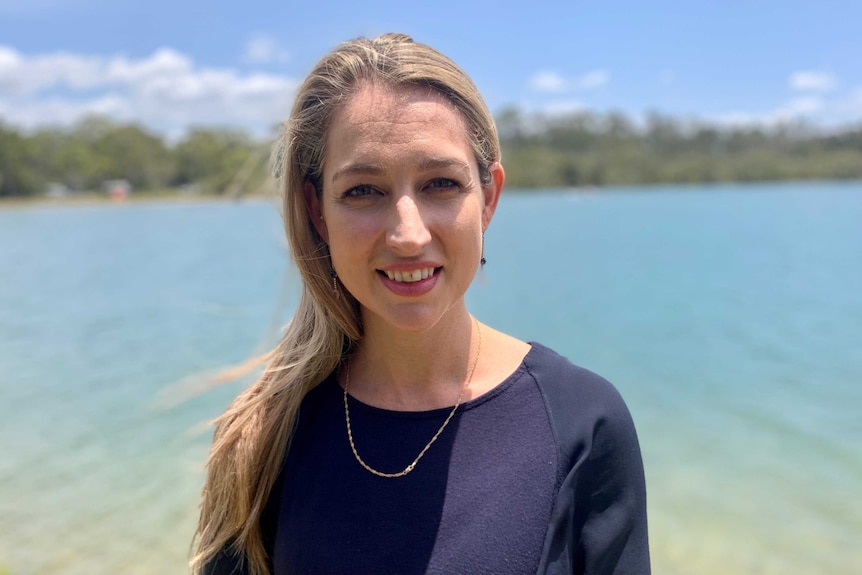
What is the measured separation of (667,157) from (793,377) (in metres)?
110

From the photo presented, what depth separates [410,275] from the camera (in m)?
1.60

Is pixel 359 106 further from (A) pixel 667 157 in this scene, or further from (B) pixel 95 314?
(A) pixel 667 157

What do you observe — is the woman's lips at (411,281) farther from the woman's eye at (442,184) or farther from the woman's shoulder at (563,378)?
the woman's shoulder at (563,378)

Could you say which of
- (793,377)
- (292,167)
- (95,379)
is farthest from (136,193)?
(292,167)

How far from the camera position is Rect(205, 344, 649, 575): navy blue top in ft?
5.00

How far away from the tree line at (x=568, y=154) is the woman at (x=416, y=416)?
3158 inches

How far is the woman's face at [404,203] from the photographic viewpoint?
157 centimetres

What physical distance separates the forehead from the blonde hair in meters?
0.03

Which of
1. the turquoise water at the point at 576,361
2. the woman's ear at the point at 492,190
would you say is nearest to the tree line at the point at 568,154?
the turquoise water at the point at 576,361

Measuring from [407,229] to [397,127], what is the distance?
238 mm

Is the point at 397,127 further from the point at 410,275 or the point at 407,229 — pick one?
the point at 410,275

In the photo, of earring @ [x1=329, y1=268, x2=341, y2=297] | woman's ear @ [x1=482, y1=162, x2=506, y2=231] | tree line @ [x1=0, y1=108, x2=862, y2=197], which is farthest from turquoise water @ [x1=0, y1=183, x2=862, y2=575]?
tree line @ [x1=0, y1=108, x2=862, y2=197]

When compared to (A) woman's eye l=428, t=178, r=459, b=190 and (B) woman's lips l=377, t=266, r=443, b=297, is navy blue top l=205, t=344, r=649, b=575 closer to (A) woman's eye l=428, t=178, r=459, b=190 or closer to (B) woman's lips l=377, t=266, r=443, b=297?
(B) woman's lips l=377, t=266, r=443, b=297

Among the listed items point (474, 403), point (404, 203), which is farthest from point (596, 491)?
point (404, 203)
